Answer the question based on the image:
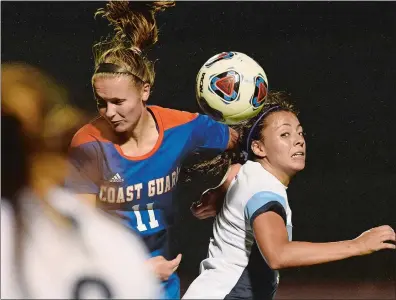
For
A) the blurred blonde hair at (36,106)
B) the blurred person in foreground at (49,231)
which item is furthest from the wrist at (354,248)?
the blurred blonde hair at (36,106)

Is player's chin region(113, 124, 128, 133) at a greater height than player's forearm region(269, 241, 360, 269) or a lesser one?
greater

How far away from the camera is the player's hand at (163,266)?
3432 millimetres

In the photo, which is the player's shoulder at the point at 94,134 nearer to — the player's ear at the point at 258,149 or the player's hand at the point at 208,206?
the player's hand at the point at 208,206

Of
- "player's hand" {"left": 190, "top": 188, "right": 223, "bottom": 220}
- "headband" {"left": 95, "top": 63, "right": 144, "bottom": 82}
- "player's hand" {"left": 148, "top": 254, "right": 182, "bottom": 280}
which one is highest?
"headband" {"left": 95, "top": 63, "right": 144, "bottom": 82}

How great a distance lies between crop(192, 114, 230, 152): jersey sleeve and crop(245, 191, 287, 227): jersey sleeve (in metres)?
0.95

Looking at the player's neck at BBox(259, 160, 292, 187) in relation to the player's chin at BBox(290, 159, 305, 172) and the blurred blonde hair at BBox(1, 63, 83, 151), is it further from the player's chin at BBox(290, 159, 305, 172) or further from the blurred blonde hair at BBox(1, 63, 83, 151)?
the blurred blonde hair at BBox(1, 63, 83, 151)

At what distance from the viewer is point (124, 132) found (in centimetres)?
366

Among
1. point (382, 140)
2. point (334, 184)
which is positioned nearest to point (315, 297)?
point (334, 184)

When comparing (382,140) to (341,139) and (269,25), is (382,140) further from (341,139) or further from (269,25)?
(269,25)

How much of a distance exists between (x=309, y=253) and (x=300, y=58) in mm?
3287

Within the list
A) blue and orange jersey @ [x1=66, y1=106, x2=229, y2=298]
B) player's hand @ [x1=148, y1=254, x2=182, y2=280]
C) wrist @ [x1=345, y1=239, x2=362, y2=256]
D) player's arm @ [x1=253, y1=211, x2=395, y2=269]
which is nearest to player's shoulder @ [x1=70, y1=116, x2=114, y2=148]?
blue and orange jersey @ [x1=66, y1=106, x2=229, y2=298]

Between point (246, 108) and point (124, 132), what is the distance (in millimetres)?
603

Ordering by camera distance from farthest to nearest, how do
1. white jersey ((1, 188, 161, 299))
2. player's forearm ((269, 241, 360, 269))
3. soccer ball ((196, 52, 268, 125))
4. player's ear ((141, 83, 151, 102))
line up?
1. white jersey ((1, 188, 161, 299))
2. player's ear ((141, 83, 151, 102))
3. soccer ball ((196, 52, 268, 125))
4. player's forearm ((269, 241, 360, 269))

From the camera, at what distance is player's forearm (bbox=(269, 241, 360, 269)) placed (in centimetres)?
267
